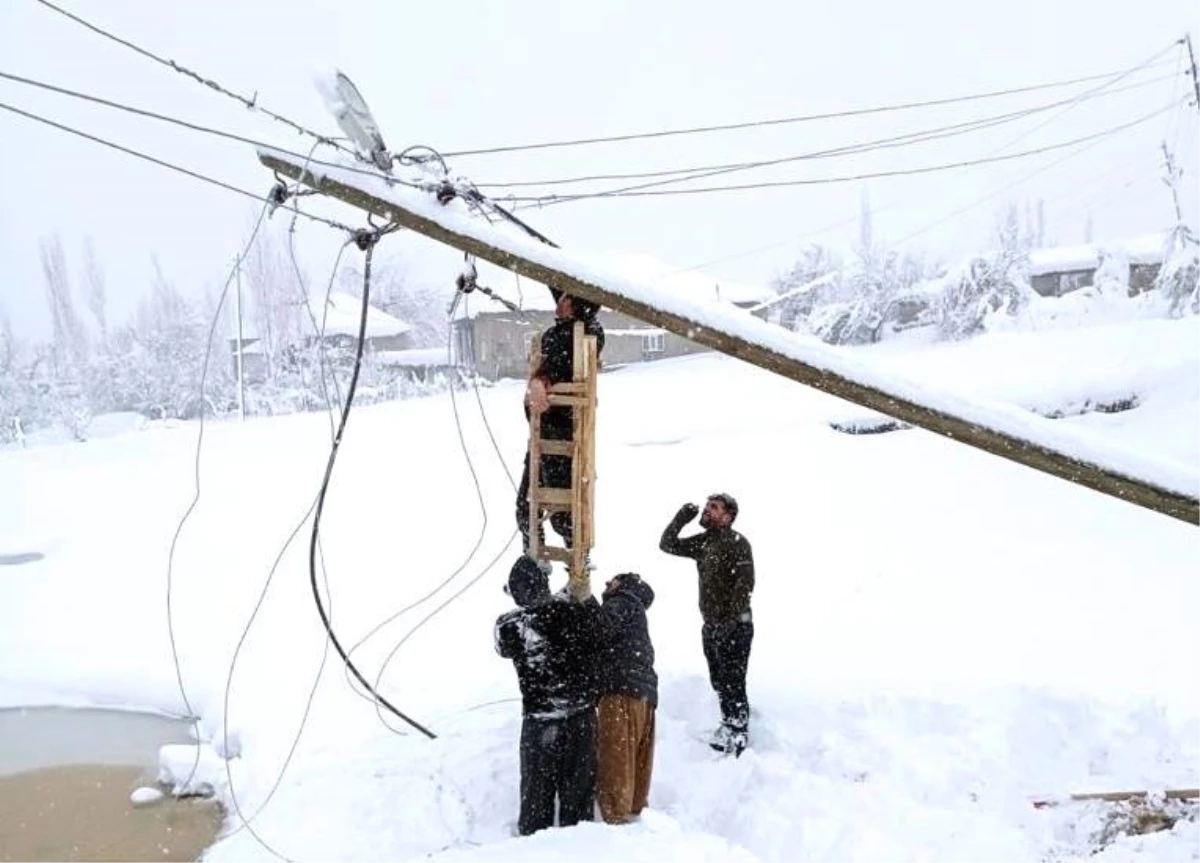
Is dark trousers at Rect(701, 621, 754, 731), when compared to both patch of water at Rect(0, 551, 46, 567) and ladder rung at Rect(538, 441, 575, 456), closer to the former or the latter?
ladder rung at Rect(538, 441, 575, 456)

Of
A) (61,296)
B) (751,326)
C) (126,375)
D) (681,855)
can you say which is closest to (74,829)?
(681,855)

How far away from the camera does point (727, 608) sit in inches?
227

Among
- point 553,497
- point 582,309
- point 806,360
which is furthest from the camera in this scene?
point 582,309

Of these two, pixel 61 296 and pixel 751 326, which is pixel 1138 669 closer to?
pixel 751 326

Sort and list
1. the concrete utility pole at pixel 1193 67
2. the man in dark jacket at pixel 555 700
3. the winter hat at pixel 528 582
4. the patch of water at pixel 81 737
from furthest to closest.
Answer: the concrete utility pole at pixel 1193 67 < the patch of water at pixel 81 737 < the winter hat at pixel 528 582 < the man in dark jacket at pixel 555 700

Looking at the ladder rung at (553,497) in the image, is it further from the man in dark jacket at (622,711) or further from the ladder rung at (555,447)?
the man in dark jacket at (622,711)

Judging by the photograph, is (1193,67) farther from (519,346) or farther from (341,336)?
(341,336)

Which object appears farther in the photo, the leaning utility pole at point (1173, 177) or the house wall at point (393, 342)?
the house wall at point (393, 342)

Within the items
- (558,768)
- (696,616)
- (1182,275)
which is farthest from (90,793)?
(1182,275)

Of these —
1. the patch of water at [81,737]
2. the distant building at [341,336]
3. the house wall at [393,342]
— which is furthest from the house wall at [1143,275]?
the patch of water at [81,737]

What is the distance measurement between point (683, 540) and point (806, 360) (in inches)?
105

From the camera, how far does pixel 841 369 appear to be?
358cm

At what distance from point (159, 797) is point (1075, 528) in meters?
12.3

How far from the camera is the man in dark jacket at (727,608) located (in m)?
5.75
